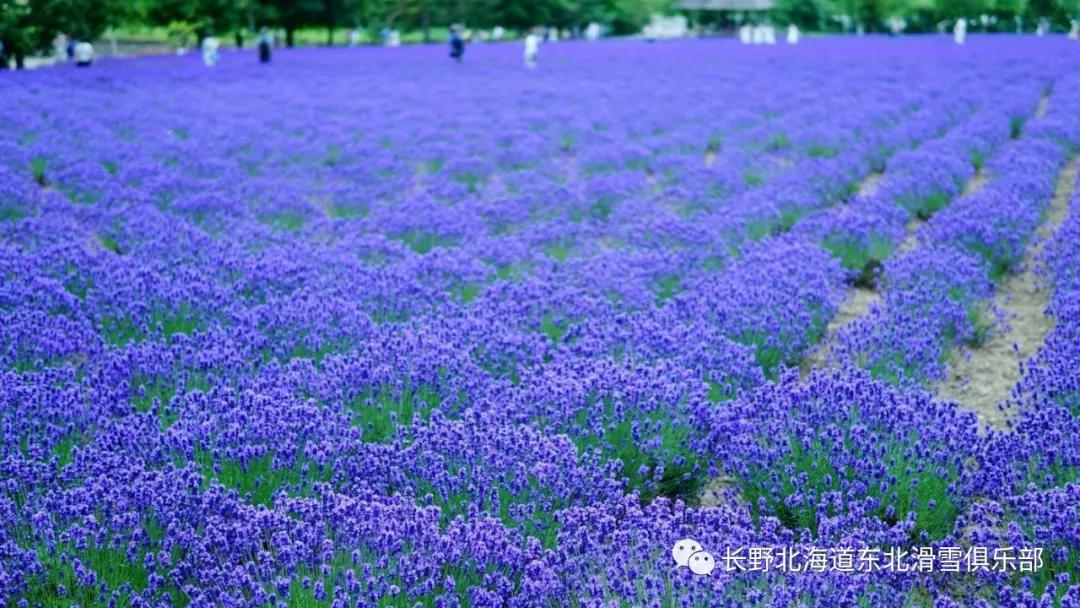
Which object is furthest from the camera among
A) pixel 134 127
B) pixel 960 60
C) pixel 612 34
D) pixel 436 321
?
pixel 612 34

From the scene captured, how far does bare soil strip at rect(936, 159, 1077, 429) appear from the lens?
14.9 ft

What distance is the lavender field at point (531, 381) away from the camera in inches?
103

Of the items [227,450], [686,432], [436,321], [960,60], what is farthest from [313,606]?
[960,60]

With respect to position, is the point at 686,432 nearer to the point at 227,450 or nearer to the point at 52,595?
the point at 227,450

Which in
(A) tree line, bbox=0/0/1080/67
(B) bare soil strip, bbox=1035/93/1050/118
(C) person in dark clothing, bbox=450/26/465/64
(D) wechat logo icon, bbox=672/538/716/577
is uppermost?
(A) tree line, bbox=0/0/1080/67

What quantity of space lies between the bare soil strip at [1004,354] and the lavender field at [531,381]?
3 cm

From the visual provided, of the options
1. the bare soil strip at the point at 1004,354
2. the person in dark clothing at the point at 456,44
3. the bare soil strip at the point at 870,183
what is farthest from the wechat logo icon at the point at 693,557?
the person in dark clothing at the point at 456,44

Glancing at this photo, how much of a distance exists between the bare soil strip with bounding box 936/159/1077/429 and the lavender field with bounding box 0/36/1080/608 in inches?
1.1

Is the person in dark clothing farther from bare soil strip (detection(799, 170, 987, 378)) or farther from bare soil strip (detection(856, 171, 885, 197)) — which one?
bare soil strip (detection(799, 170, 987, 378))

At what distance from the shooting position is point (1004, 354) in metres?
5.18

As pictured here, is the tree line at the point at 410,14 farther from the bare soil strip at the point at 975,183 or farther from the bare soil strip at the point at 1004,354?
the bare soil strip at the point at 1004,354

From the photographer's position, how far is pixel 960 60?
2438 cm

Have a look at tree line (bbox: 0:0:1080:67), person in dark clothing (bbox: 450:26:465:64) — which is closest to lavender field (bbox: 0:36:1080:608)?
tree line (bbox: 0:0:1080:67)

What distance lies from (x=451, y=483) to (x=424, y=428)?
30 centimetres
